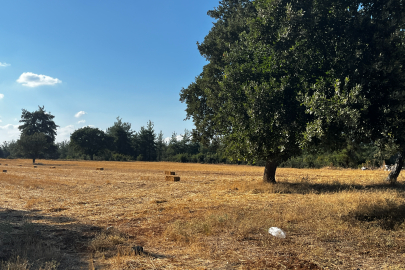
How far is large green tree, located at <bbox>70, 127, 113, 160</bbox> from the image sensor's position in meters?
108

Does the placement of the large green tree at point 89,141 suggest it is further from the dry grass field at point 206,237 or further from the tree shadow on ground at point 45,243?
the tree shadow on ground at point 45,243

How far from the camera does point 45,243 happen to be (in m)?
7.57

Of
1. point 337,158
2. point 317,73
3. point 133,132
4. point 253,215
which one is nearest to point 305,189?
point 317,73

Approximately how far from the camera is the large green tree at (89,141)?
108250 mm

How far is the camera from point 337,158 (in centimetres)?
5650

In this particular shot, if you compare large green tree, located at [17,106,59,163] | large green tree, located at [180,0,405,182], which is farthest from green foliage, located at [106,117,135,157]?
large green tree, located at [180,0,405,182]

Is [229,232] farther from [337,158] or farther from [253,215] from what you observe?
[337,158]

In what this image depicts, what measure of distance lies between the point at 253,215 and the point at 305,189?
8501 millimetres

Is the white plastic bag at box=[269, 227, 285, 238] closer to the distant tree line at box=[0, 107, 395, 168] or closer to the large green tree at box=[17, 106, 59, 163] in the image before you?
the distant tree line at box=[0, 107, 395, 168]

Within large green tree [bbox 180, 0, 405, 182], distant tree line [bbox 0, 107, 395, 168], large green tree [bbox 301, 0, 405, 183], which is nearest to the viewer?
large green tree [bbox 301, 0, 405, 183]

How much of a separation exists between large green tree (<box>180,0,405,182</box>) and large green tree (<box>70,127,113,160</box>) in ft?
335

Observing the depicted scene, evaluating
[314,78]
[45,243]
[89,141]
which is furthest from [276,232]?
[89,141]

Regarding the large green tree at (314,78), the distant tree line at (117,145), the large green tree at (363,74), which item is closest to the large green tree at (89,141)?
the distant tree line at (117,145)

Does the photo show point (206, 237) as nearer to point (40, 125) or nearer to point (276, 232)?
point (276, 232)
